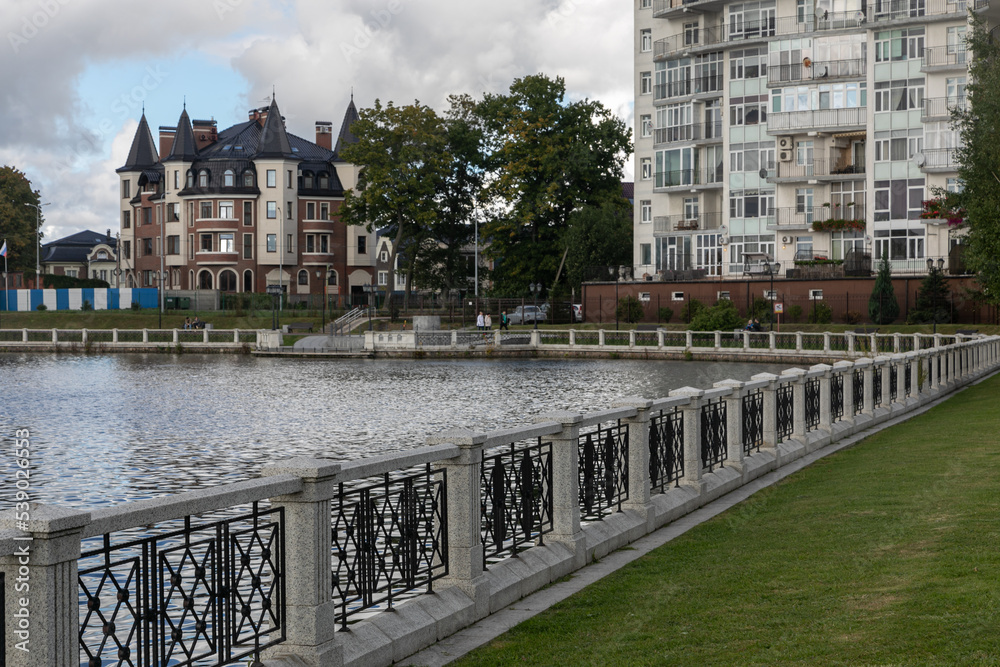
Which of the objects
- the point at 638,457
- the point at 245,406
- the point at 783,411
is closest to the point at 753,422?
the point at 783,411

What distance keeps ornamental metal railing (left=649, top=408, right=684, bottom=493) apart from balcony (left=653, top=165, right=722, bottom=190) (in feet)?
207

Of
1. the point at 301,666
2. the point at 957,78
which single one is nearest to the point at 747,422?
the point at 301,666

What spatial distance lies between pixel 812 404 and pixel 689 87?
59.5m

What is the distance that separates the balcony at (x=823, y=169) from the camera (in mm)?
68188

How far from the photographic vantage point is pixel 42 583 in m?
4.61

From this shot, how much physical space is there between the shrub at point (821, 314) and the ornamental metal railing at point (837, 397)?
41.1m

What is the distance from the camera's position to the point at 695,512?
12695mm

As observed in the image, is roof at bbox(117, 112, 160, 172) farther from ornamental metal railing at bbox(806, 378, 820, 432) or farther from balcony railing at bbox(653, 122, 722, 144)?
ornamental metal railing at bbox(806, 378, 820, 432)

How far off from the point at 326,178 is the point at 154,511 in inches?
3833

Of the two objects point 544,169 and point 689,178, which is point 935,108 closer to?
point 689,178

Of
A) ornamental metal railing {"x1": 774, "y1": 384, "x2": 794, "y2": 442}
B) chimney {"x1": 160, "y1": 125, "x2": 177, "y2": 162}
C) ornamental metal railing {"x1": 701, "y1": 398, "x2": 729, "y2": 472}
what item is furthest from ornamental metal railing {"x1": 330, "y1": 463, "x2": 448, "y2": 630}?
chimney {"x1": 160, "y1": 125, "x2": 177, "y2": 162}

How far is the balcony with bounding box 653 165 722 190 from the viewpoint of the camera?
244ft

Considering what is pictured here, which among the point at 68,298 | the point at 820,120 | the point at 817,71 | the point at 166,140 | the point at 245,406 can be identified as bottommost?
the point at 245,406

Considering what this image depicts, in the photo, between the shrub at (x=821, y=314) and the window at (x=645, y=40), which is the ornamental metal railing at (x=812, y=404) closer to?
the shrub at (x=821, y=314)
